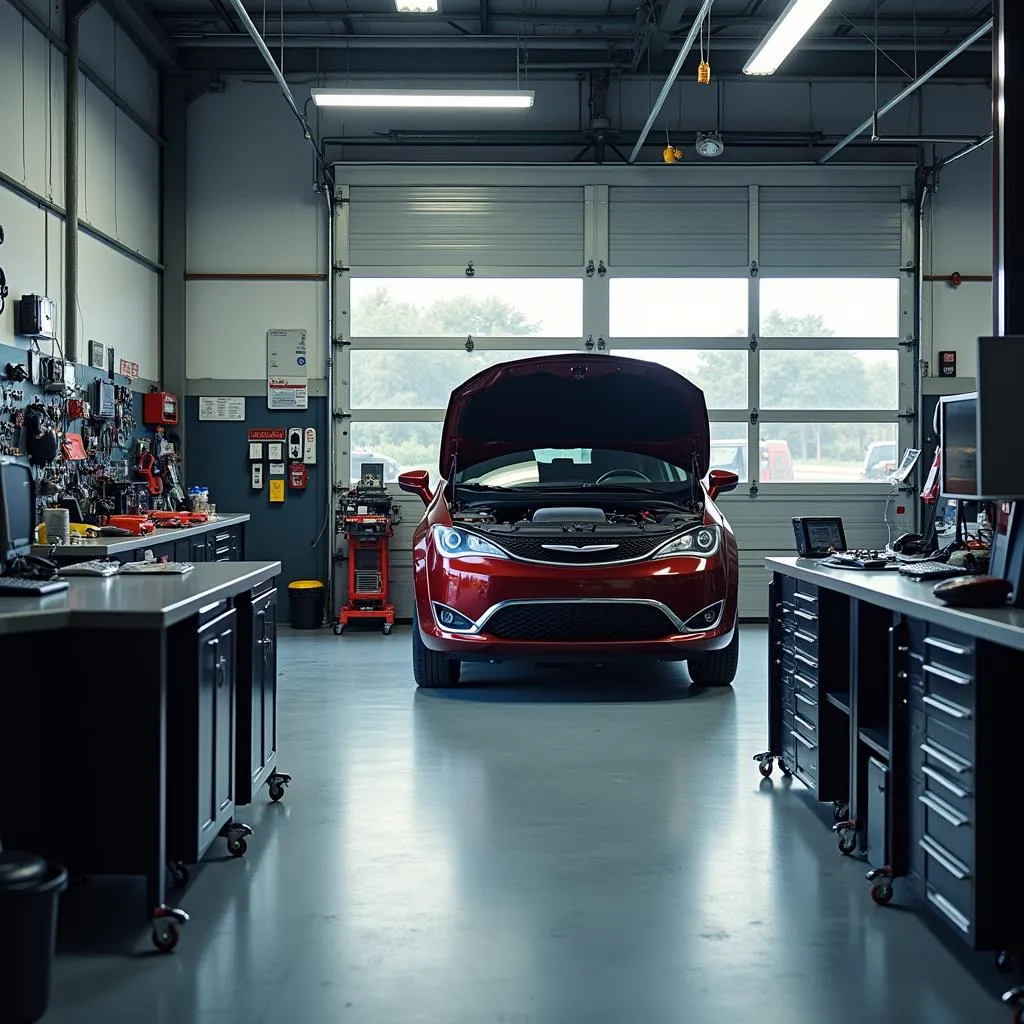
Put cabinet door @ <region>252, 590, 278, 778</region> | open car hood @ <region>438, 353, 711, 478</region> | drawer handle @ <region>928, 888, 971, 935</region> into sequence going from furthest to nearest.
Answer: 1. open car hood @ <region>438, 353, 711, 478</region>
2. cabinet door @ <region>252, 590, 278, 778</region>
3. drawer handle @ <region>928, 888, 971, 935</region>

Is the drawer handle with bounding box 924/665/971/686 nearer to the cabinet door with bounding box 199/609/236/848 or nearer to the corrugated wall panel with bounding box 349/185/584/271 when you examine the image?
the cabinet door with bounding box 199/609/236/848

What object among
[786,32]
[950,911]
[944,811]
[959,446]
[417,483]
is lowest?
[950,911]

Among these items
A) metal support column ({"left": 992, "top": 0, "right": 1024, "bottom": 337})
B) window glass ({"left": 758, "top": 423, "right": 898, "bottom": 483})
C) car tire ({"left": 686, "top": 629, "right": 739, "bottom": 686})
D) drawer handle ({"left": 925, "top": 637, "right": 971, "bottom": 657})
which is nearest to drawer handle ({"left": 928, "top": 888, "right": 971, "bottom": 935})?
drawer handle ({"left": 925, "top": 637, "right": 971, "bottom": 657})

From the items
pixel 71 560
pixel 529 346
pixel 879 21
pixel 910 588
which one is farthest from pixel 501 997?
pixel 879 21

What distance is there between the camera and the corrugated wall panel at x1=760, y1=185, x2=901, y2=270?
9.44 meters

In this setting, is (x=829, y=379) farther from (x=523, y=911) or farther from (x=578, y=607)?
(x=523, y=911)

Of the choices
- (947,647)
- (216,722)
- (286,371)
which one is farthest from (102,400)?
(947,647)

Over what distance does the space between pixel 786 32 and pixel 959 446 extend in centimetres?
381

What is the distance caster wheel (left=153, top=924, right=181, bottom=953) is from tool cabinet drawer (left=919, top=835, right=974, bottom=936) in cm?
177

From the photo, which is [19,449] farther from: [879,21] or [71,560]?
[879,21]

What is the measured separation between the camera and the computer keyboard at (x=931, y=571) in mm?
3344

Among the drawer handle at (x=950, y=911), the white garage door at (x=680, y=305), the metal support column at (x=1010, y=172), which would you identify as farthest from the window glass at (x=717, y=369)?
the drawer handle at (x=950, y=911)

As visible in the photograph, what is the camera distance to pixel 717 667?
5.89 m

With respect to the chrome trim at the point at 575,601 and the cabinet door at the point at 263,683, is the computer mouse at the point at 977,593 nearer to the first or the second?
the cabinet door at the point at 263,683
